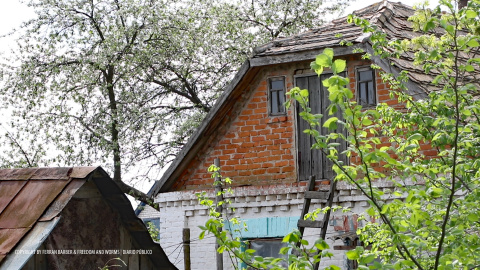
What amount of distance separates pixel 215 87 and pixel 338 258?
847 centimetres

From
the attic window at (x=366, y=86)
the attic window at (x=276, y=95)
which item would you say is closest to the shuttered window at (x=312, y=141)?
the attic window at (x=276, y=95)

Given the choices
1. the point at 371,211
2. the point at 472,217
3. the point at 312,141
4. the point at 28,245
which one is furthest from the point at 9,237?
the point at 312,141

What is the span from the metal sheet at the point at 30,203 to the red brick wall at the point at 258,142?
6.44 m

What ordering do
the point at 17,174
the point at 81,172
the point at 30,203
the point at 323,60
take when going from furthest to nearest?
the point at 17,174 → the point at 81,172 → the point at 30,203 → the point at 323,60

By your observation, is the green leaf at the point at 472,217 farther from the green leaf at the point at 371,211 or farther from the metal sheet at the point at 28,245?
the metal sheet at the point at 28,245

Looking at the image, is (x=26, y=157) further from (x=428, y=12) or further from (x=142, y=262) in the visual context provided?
(x=428, y=12)

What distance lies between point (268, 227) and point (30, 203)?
663 centimetres

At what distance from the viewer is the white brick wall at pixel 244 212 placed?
11031mm

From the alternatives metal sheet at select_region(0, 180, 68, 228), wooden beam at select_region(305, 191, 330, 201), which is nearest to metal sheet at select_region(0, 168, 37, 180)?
metal sheet at select_region(0, 180, 68, 228)

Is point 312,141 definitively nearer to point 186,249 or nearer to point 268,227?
point 268,227

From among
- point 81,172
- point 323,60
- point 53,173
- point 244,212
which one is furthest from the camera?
point 244,212

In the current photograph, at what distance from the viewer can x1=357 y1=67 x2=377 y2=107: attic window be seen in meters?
11.3

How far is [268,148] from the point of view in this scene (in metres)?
12.0

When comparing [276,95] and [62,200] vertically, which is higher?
[276,95]
